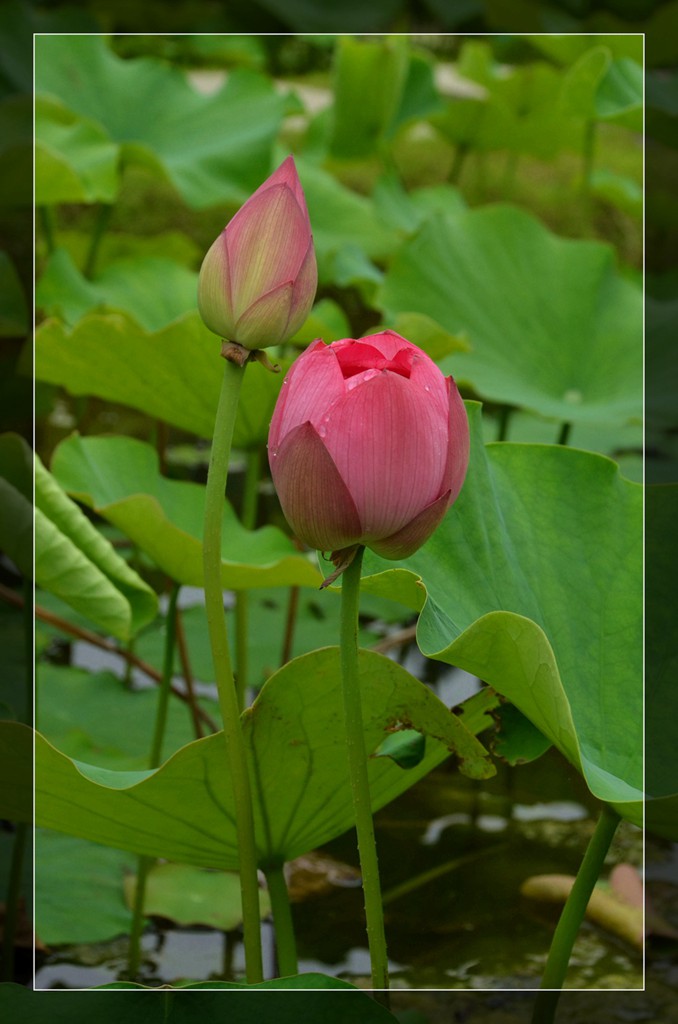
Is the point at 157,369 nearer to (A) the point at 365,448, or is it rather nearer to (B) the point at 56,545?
(B) the point at 56,545

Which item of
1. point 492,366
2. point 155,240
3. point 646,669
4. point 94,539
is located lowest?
point 646,669

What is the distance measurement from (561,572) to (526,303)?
68cm

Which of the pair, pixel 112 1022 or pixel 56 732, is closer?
pixel 112 1022

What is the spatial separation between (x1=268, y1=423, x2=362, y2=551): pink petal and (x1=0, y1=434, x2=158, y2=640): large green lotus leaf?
246mm

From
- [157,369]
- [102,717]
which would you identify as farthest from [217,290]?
[102,717]

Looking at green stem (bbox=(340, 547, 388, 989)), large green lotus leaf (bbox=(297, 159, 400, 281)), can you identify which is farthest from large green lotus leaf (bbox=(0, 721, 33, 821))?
large green lotus leaf (bbox=(297, 159, 400, 281))

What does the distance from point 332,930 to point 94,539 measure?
0.82 ft

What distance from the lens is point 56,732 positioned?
88 centimetres

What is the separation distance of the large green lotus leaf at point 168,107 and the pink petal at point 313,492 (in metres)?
1.02

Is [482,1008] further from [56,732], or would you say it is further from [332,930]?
[56,732]

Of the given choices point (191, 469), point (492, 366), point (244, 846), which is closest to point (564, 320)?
point (492, 366)

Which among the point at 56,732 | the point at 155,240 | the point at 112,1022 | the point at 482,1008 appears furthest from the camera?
the point at 155,240

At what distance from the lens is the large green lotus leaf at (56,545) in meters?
0.55

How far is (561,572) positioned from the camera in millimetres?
489
